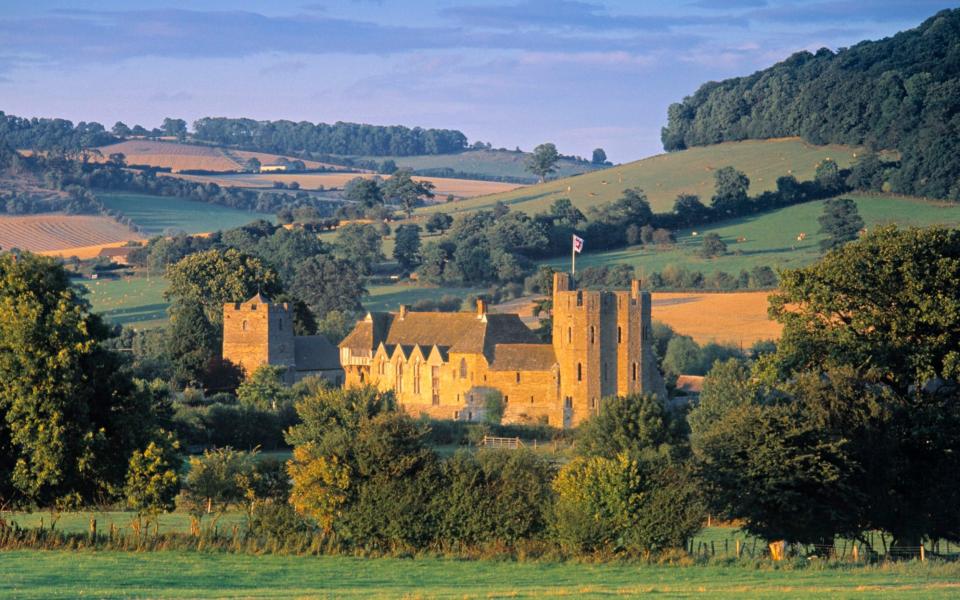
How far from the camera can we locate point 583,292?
78.0 meters

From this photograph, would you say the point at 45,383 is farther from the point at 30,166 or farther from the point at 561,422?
the point at 30,166

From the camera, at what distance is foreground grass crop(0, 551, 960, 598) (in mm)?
28203

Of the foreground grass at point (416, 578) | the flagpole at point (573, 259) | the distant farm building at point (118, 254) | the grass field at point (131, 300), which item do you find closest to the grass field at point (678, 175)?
the flagpole at point (573, 259)

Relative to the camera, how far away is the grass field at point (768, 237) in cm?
11431

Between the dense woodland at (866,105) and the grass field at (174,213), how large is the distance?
48.3 m

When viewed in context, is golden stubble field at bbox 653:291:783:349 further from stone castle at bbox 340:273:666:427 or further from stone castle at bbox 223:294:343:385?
stone castle at bbox 223:294:343:385

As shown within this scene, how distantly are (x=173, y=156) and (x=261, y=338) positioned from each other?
107557mm

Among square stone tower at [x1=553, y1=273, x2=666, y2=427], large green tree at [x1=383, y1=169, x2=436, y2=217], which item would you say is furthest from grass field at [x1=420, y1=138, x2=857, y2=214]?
square stone tower at [x1=553, y1=273, x2=666, y2=427]

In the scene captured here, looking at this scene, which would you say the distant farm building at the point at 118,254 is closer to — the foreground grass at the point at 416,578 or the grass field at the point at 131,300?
the grass field at the point at 131,300

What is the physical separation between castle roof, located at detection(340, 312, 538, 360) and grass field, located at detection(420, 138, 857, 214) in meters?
51.4

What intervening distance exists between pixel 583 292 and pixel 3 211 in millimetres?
85379

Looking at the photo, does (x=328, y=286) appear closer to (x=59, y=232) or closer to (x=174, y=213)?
(x=59, y=232)

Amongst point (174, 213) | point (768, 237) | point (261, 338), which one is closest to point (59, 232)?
point (174, 213)

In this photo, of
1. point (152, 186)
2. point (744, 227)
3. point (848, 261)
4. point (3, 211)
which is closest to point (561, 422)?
point (848, 261)
